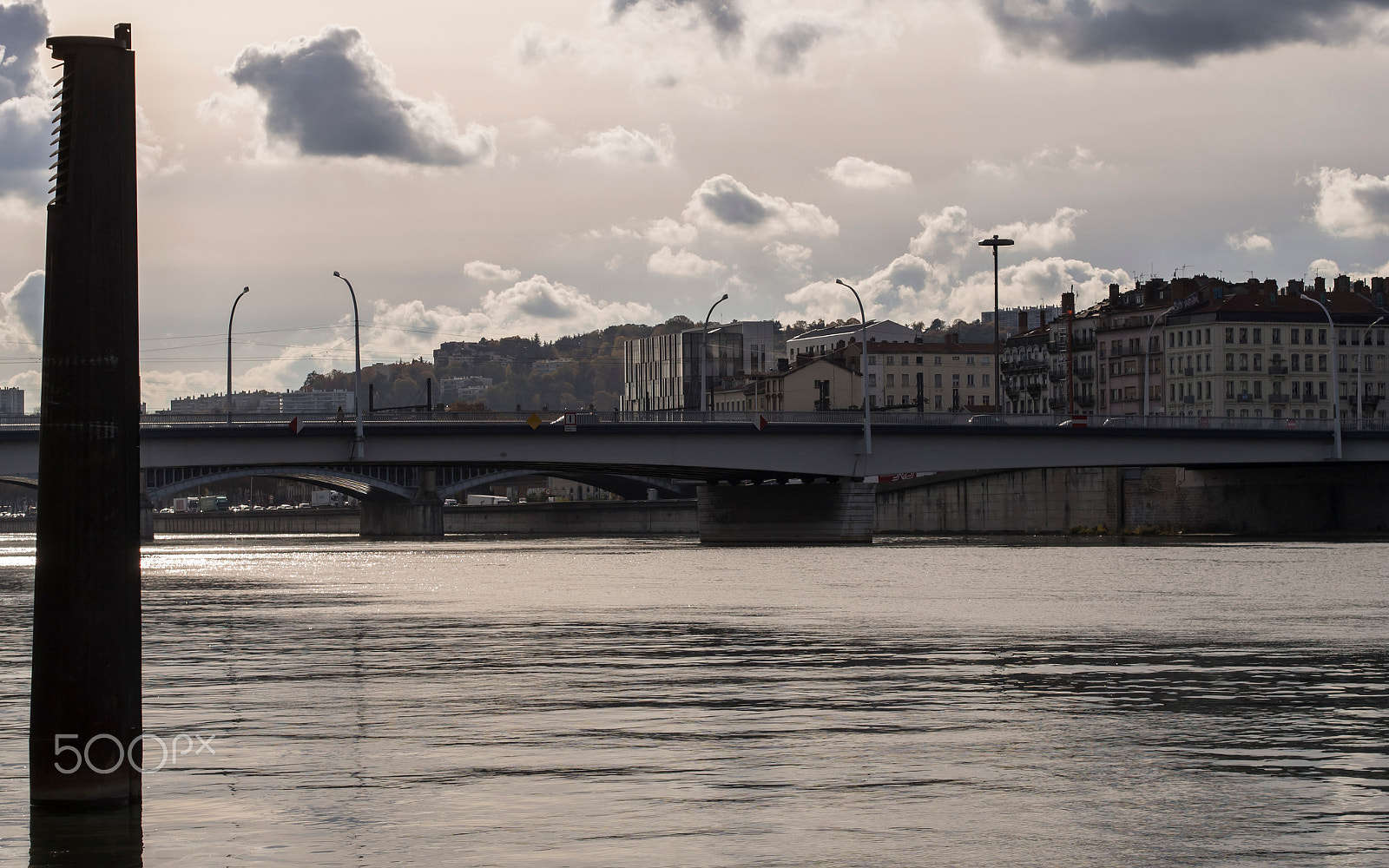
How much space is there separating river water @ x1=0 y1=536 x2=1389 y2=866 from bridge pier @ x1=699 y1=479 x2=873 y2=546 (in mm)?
56487

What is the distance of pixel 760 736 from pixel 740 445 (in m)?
73.6

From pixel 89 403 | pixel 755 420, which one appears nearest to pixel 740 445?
pixel 755 420

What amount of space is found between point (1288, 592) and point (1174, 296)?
120 metres

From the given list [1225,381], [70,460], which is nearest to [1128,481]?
[1225,381]

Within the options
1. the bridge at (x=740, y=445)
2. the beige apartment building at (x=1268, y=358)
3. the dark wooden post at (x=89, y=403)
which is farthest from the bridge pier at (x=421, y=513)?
the dark wooden post at (x=89, y=403)

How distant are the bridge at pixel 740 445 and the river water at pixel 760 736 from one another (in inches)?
1782

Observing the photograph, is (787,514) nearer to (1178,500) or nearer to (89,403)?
(1178,500)

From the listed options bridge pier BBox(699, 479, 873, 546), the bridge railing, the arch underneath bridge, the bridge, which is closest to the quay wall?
the bridge railing

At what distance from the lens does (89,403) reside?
391 inches

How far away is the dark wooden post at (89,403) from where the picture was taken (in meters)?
9.96

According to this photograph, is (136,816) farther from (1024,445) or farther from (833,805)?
(1024,445)

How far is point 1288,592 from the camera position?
143 ft

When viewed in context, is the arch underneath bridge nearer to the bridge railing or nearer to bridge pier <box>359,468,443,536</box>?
bridge pier <box>359,468,443,536</box>

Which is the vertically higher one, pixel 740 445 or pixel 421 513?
pixel 740 445
